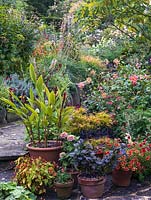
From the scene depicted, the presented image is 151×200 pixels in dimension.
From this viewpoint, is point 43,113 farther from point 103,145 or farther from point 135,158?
point 135,158

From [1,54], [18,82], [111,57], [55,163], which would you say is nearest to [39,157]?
[55,163]

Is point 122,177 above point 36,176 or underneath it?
underneath

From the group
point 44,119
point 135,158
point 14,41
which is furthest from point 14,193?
point 14,41

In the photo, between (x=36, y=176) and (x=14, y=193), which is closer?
(x=14, y=193)

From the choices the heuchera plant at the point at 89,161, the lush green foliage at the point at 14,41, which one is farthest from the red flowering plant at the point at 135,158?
the lush green foliage at the point at 14,41

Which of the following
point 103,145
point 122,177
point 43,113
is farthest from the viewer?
point 43,113

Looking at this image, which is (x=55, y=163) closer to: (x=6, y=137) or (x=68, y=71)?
(x=6, y=137)

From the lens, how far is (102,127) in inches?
178

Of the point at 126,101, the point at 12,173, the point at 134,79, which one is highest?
the point at 134,79

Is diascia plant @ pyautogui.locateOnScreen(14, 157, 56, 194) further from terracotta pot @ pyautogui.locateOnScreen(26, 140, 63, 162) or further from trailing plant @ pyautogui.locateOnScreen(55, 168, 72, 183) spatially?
terracotta pot @ pyautogui.locateOnScreen(26, 140, 63, 162)

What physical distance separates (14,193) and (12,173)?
1.07 metres

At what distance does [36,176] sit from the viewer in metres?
3.67

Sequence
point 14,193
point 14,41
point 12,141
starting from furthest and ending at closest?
point 14,41 → point 12,141 → point 14,193

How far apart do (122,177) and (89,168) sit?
42 centimetres
